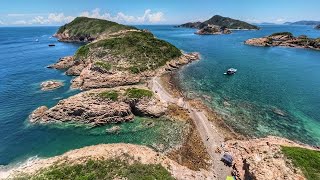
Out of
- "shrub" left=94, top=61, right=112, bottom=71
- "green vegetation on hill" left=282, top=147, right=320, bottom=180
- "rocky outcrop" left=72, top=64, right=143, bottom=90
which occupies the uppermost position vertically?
"shrub" left=94, top=61, right=112, bottom=71

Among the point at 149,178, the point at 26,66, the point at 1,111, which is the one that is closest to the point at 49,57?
the point at 26,66

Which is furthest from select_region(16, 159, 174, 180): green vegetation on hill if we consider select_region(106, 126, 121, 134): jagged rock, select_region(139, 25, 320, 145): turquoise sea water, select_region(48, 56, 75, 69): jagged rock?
select_region(48, 56, 75, 69): jagged rock

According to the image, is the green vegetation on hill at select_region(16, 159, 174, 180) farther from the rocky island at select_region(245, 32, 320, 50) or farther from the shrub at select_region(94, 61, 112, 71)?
A: the rocky island at select_region(245, 32, 320, 50)

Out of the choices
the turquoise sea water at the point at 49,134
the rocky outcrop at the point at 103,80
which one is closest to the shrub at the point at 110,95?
the turquoise sea water at the point at 49,134

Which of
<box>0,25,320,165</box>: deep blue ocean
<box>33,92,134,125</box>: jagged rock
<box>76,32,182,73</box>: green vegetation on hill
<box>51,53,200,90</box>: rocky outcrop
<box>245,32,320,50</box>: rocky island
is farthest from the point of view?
<box>245,32,320,50</box>: rocky island

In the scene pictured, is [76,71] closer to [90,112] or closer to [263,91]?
[90,112]

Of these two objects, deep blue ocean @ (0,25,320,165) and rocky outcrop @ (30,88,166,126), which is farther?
rocky outcrop @ (30,88,166,126)
